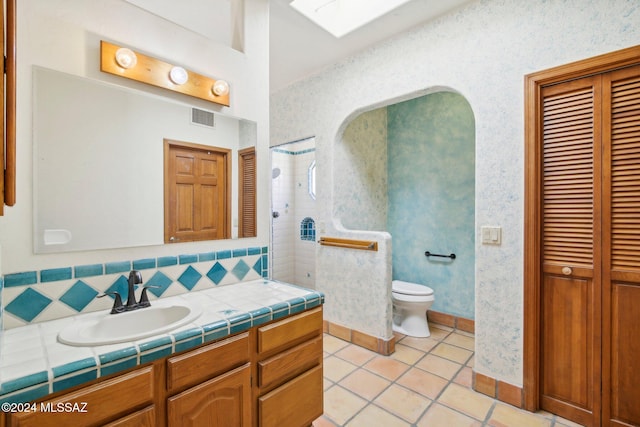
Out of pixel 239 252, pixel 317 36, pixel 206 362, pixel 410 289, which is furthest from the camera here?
pixel 410 289

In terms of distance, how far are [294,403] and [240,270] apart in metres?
0.79

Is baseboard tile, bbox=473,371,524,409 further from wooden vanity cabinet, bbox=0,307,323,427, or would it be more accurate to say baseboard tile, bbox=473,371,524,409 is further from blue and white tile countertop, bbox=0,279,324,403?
blue and white tile countertop, bbox=0,279,324,403

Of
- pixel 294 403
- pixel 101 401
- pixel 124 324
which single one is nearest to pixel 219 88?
pixel 124 324

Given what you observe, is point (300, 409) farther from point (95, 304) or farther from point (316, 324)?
point (95, 304)

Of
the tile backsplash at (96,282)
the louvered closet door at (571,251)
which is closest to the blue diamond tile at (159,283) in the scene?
the tile backsplash at (96,282)

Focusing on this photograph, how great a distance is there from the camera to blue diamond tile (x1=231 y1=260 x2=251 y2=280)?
1.83m

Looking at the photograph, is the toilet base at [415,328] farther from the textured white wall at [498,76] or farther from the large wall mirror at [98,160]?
the large wall mirror at [98,160]

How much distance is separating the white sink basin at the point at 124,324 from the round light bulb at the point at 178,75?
114 cm

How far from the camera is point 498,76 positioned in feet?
6.23

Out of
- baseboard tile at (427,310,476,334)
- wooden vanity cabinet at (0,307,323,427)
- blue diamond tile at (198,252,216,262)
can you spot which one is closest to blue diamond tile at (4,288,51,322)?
wooden vanity cabinet at (0,307,323,427)

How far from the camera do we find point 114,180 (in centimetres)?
140

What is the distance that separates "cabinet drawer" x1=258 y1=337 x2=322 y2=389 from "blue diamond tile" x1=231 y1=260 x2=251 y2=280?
0.60 metres

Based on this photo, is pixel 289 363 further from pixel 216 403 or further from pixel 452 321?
pixel 452 321

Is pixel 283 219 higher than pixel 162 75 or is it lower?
lower
